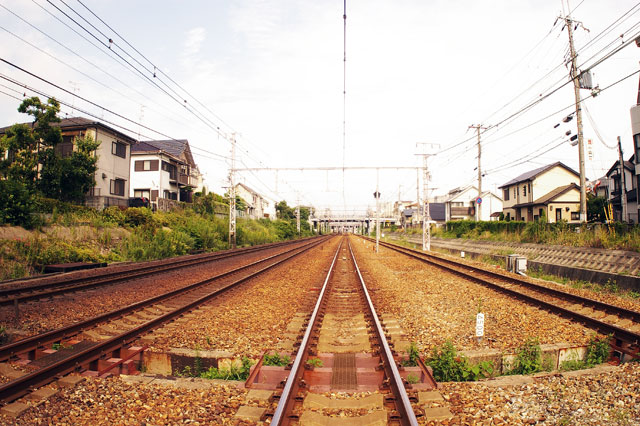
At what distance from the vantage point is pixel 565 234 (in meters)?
17.9

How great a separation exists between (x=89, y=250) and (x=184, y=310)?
40.8 ft

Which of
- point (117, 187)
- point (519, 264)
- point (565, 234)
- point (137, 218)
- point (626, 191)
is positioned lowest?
point (519, 264)

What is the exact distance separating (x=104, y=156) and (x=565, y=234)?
101 ft

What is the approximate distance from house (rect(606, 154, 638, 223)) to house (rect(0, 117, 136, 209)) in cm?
3604

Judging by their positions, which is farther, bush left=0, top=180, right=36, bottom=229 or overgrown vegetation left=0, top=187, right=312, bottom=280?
bush left=0, top=180, right=36, bottom=229

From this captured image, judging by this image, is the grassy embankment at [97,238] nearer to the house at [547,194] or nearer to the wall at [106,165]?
the wall at [106,165]

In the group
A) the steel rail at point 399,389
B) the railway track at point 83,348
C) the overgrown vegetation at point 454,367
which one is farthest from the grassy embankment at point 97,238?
the overgrown vegetation at point 454,367

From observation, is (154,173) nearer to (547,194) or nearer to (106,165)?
(106,165)

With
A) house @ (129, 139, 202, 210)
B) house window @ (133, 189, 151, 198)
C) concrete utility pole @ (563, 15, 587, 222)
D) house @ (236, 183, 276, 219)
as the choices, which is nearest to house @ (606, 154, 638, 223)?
concrete utility pole @ (563, 15, 587, 222)

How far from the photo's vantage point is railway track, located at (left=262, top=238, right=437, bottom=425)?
11.1ft

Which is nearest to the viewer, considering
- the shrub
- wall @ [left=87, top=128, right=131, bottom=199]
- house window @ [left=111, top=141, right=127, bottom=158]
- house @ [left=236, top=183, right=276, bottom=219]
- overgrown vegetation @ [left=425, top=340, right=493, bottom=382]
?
overgrown vegetation @ [left=425, top=340, right=493, bottom=382]

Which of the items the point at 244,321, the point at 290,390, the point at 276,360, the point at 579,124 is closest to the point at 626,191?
the point at 579,124

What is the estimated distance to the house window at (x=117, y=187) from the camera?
30812 millimetres

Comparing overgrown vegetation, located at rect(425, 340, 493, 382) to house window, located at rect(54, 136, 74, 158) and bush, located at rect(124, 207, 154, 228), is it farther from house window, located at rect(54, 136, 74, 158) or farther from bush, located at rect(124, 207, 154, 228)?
house window, located at rect(54, 136, 74, 158)
